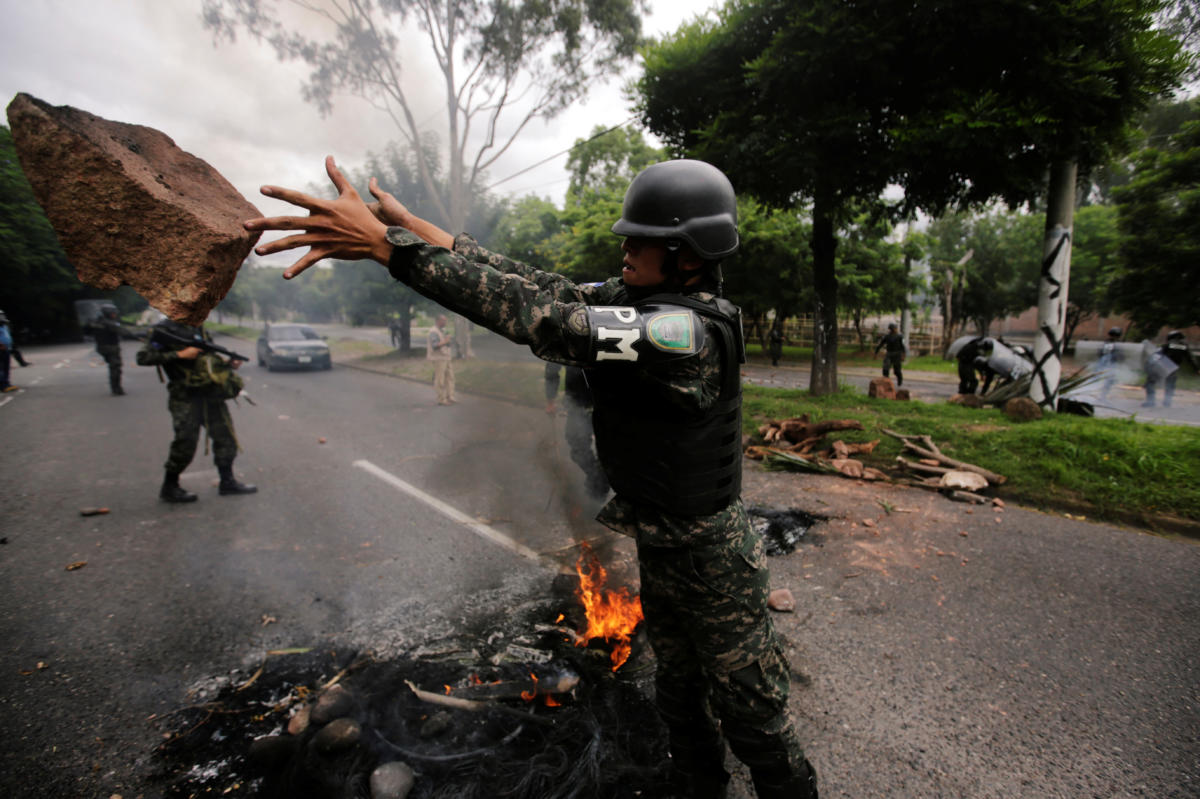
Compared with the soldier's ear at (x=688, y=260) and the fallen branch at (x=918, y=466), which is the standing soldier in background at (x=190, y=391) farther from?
the fallen branch at (x=918, y=466)

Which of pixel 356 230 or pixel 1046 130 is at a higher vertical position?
pixel 1046 130

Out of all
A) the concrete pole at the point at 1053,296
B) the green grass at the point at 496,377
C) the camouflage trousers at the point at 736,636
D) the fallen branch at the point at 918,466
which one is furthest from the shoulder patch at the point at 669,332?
the green grass at the point at 496,377

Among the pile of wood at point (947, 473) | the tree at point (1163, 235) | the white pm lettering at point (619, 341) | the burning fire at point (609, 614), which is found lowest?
the burning fire at point (609, 614)

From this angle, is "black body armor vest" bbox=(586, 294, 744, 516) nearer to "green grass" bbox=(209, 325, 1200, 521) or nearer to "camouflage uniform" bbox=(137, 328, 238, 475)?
"green grass" bbox=(209, 325, 1200, 521)

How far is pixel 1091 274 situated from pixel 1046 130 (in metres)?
21.5

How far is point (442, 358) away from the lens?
10930 millimetres

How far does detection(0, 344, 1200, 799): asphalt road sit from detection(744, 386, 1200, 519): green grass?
1.72ft

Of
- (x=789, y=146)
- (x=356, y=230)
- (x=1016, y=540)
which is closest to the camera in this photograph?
(x=356, y=230)

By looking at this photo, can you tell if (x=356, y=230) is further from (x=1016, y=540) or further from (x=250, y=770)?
(x=1016, y=540)

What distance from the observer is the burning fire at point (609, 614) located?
268cm

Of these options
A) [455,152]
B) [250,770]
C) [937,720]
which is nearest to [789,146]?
[937,720]

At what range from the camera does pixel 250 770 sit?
202 centimetres

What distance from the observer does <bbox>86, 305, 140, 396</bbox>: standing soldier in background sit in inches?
408

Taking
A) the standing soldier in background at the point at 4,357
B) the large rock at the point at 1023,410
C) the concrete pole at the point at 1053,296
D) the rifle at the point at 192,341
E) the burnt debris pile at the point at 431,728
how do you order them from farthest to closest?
1. the standing soldier in background at the point at 4,357
2. the concrete pole at the point at 1053,296
3. the large rock at the point at 1023,410
4. the rifle at the point at 192,341
5. the burnt debris pile at the point at 431,728
